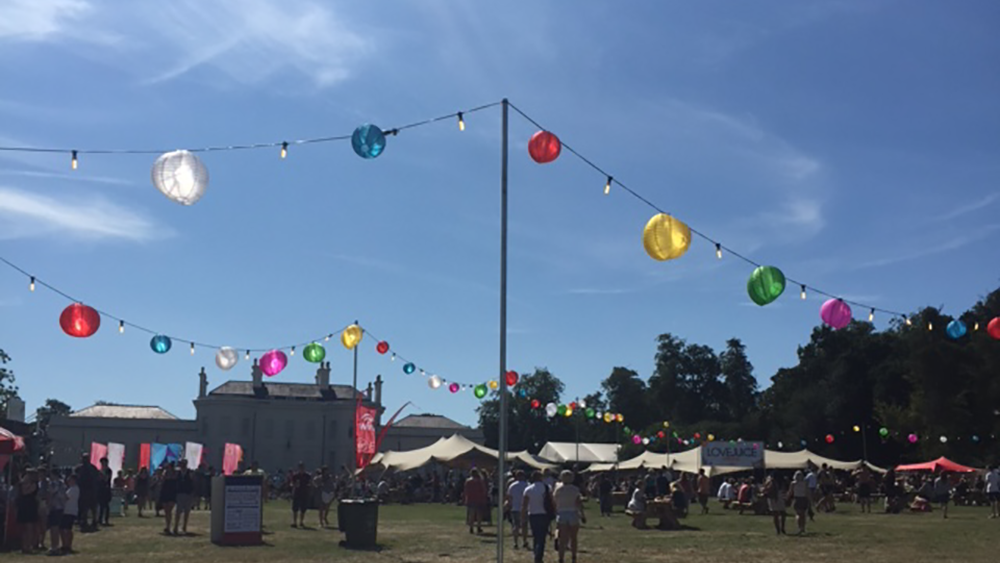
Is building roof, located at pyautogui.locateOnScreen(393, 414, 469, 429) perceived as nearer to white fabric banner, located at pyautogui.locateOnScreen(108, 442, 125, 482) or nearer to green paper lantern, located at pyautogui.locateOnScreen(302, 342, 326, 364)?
white fabric banner, located at pyautogui.locateOnScreen(108, 442, 125, 482)

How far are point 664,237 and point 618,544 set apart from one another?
792 cm

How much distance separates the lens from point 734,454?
37719 millimetres

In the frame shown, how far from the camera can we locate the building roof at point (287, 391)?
279 ft

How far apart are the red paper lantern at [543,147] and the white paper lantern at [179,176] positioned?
416 centimetres

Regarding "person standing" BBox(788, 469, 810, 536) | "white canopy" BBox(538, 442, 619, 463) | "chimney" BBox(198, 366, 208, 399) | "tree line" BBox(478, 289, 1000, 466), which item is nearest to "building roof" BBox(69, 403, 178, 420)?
"chimney" BBox(198, 366, 208, 399)

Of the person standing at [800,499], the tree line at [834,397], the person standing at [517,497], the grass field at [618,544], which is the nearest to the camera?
the grass field at [618,544]

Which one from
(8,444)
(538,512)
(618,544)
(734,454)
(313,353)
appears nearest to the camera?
(538,512)

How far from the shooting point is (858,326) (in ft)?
229

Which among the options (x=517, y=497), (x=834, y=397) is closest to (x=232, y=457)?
(x=517, y=497)

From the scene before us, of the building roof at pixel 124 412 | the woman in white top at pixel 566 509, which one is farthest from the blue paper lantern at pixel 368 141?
the building roof at pixel 124 412

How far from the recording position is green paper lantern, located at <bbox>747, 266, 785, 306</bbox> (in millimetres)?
14422

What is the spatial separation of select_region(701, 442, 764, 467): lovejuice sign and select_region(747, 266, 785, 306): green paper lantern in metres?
24.1

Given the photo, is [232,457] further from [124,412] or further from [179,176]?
[124,412]

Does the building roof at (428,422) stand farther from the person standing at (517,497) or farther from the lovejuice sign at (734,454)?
the person standing at (517,497)
